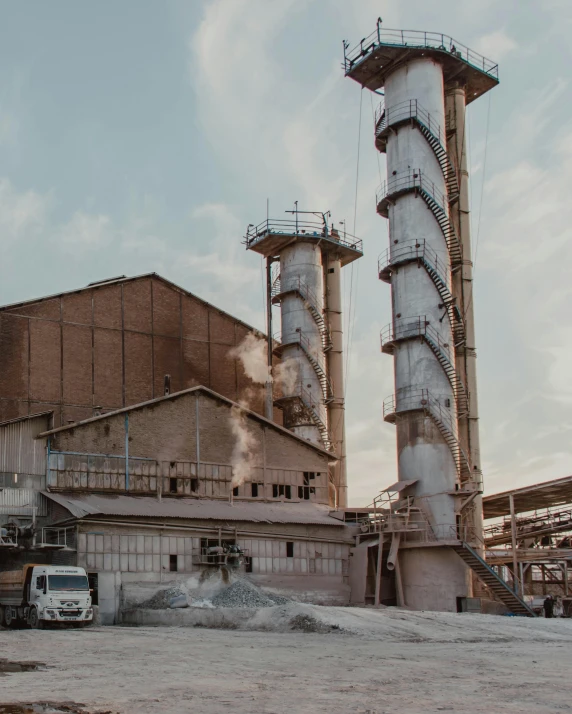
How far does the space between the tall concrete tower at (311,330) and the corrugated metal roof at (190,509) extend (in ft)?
30.0

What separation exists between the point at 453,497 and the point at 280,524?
8.28m

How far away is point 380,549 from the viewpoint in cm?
4169

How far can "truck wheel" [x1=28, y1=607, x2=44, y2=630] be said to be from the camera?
93.7 ft

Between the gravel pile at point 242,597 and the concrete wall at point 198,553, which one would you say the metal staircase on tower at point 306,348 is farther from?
the gravel pile at point 242,597

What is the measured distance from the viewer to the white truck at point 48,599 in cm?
2878

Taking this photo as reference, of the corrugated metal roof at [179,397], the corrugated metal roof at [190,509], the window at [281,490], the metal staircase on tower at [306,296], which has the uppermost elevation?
the metal staircase on tower at [306,296]

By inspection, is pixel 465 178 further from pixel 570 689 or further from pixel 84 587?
pixel 570 689

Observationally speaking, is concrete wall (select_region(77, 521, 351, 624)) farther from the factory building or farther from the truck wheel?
the truck wheel

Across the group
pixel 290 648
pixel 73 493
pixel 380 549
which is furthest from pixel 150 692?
pixel 380 549

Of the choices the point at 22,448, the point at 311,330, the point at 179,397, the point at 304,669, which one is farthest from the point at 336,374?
the point at 304,669

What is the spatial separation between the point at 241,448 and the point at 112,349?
36.7 feet

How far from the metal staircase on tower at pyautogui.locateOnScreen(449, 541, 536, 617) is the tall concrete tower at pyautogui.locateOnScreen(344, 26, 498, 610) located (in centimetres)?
74

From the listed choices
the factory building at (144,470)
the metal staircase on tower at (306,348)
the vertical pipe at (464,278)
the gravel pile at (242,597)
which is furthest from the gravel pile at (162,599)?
the metal staircase on tower at (306,348)

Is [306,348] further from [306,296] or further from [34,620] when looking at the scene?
[34,620]
